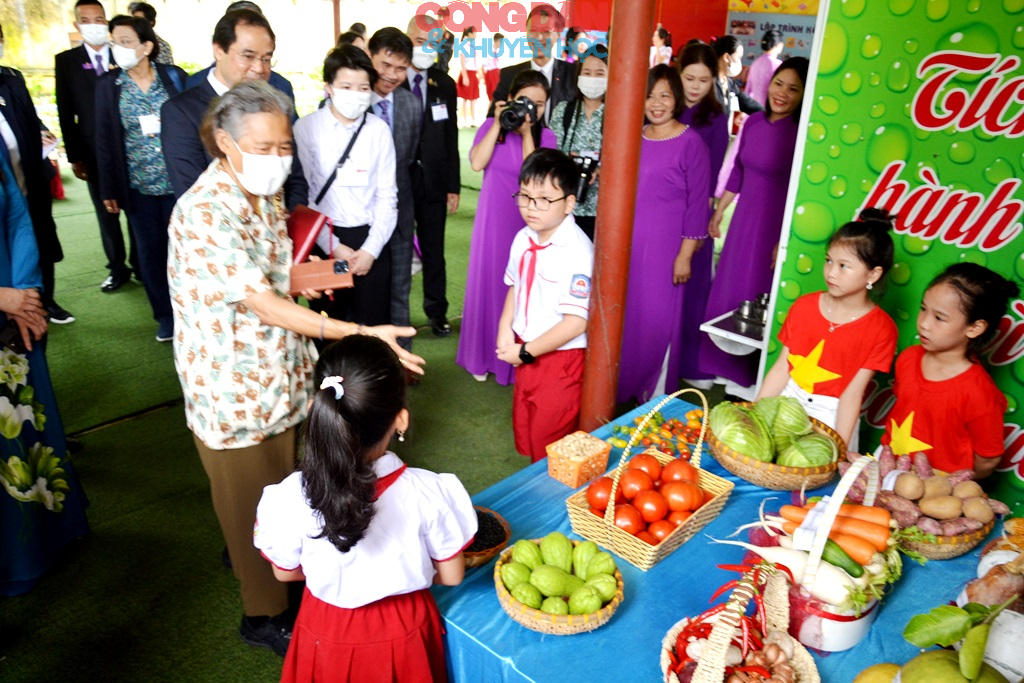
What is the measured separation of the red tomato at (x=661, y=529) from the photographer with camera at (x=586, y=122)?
2.32 metres

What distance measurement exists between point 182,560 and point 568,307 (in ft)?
5.91

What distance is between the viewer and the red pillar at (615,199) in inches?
92.9

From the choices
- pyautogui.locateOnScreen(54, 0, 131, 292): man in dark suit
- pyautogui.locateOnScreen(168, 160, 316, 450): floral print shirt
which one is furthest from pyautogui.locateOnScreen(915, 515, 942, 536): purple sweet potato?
pyautogui.locateOnScreen(54, 0, 131, 292): man in dark suit

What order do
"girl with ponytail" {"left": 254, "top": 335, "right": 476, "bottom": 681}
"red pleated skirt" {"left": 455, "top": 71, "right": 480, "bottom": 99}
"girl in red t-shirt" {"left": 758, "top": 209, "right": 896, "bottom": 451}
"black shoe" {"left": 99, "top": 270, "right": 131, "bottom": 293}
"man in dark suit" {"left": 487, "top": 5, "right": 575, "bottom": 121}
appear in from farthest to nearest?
"red pleated skirt" {"left": 455, "top": 71, "right": 480, "bottom": 99}
"black shoe" {"left": 99, "top": 270, "right": 131, "bottom": 293}
"man in dark suit" {"left": 487, "top": 5, "right": 575, "bottom": 121}
"girl in red t-shirt" {"left": 758, "top": 209, "right": 896, "bottom": 451}
"girl with ponytail" {"left": 254, "top": 335, "right": 476, "bottom": 681}

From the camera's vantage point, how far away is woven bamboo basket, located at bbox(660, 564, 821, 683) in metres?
1.32

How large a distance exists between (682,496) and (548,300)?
1.09m

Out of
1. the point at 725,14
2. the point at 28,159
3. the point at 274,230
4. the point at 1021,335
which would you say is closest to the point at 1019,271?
the point at 1021,335

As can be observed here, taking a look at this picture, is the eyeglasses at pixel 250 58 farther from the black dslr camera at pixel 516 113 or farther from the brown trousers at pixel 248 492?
the brown trousers at pixel 248 492

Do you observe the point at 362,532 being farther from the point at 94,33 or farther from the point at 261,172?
the point at 94,33

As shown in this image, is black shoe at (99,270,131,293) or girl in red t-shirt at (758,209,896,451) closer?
girl in red t-shirt at (758,209,896,451)

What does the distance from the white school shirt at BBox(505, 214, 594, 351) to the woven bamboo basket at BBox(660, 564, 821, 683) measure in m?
1.36

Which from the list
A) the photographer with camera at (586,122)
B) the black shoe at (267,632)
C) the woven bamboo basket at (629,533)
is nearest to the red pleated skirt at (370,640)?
the woven bamboo basket at (629,533)

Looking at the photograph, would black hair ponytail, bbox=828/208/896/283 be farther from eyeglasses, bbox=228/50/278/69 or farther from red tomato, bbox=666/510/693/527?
eyeglasses, bbox=228/50/278/69

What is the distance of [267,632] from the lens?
243cm
